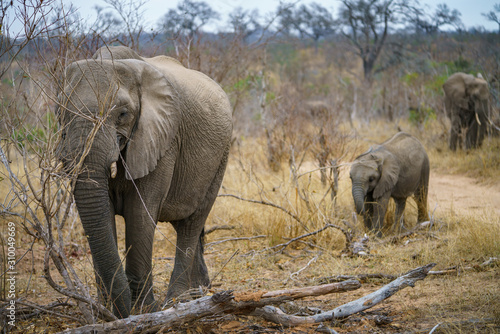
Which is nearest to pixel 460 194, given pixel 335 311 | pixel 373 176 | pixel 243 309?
pixel 373 176

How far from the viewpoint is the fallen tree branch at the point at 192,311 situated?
254 cm

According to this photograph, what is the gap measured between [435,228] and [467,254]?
1.36m

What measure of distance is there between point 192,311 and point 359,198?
3733 mm

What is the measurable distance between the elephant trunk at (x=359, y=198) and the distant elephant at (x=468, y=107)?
584cm

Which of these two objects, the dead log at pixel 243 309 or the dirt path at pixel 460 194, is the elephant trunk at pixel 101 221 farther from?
the dirt path at pixel 460 194

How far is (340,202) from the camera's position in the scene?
7160 mm

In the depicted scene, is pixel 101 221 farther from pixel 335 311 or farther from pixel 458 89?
pixel 458 89

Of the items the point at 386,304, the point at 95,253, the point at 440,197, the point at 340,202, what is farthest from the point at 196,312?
the point at 440,197

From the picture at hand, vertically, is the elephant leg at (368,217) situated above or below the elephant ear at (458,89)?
below

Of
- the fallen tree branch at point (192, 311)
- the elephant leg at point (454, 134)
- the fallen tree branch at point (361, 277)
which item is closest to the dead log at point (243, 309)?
the fallen tree branch at point (192, 311)

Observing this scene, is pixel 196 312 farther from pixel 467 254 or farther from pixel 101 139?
pixel 467 254

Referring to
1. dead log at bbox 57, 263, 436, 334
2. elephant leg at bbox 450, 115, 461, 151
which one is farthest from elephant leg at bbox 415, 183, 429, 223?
elephant leg at bbox 450, 115, 461, 151

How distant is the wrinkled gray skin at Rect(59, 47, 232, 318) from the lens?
289 cm

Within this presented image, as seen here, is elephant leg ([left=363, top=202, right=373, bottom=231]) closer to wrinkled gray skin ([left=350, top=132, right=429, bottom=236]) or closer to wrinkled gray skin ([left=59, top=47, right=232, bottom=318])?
wrinkled gray skin ([left=350, top=132, right=429, bottom=236])
